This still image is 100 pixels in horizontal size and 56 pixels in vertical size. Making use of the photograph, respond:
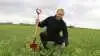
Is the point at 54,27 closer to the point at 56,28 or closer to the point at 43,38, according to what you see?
the point at 56,28

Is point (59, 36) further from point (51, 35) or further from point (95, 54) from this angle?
point (95, 54)

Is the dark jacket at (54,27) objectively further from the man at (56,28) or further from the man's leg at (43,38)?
the man's leg at (43,38)

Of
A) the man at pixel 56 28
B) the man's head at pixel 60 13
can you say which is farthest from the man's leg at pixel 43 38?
the man's head at pixel 60 13

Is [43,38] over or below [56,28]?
below

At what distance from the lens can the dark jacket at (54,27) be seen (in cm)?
1187

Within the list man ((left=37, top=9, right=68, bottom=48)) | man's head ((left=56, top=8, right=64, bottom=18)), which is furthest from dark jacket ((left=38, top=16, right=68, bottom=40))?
man's head ((left=56, top=8, right=64, bottom=18))

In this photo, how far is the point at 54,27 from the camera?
11.9m

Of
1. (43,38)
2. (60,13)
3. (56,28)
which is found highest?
(60,13)

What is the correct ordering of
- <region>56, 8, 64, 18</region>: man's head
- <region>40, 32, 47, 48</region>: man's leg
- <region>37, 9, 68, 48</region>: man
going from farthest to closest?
<region>40, 32, 47, 48</region>: man's leg < <region>37, 9, 68, 48</region>: man < <region>56, 8, 64, 18</region>: man's head

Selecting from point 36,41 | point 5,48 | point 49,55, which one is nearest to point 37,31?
point 36,41

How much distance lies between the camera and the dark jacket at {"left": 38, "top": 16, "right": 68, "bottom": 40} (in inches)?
467

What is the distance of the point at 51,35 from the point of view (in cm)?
1202

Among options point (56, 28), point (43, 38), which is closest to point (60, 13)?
point (56, 28)

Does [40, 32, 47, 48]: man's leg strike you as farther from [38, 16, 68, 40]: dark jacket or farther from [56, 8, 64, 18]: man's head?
[56, 8, 64, 18]: man's head
